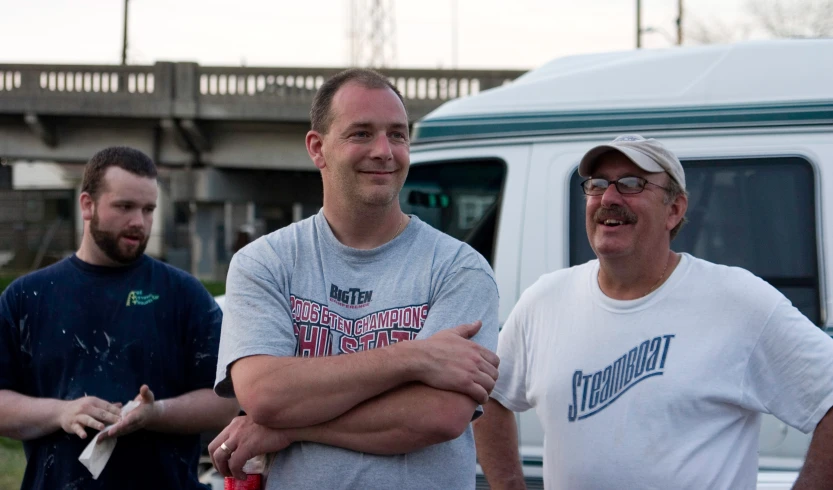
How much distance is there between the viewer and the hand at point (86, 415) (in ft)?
10.3

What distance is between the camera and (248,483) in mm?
2568

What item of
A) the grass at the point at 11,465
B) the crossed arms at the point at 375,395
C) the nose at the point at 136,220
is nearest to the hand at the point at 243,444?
the crossed arms at the point at 375,395

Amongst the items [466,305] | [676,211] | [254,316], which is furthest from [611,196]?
[254,316]

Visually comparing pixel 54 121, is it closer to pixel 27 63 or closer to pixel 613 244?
pixel 27 63

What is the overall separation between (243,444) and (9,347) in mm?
1332

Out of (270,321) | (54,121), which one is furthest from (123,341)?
(54,121)

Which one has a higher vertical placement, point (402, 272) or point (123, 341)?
point (402, 272)

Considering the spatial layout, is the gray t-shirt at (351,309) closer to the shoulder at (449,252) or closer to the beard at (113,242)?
the shoulder at (449,252)

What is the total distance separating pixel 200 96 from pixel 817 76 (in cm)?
2458

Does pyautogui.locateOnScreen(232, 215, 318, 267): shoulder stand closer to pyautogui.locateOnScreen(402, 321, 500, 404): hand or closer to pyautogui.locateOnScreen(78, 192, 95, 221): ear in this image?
pyautogui.locateOnScreen(402, 321, 500, 404): hand

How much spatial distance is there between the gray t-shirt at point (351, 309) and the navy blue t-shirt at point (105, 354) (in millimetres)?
815

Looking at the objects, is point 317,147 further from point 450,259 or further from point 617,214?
point 617,214

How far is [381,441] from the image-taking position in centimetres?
243

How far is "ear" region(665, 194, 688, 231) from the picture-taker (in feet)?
10.1
